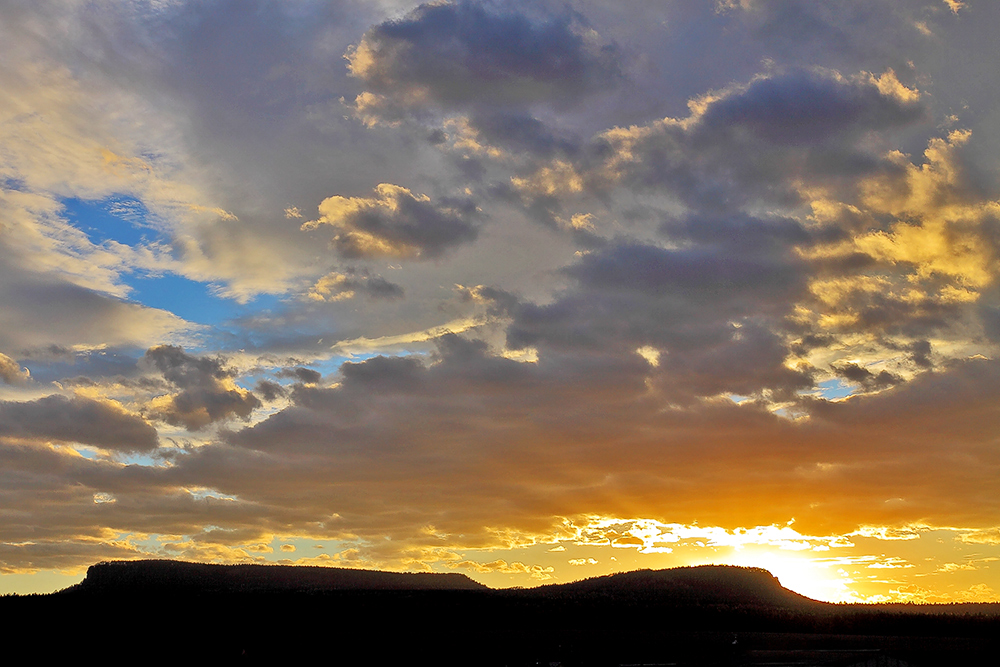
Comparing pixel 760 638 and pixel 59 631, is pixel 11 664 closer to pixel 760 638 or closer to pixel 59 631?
pixel 59 631

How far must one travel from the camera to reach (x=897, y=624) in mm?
198750

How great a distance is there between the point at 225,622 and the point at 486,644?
236ft

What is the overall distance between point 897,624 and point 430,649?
123728 millimetres

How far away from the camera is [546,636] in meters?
162

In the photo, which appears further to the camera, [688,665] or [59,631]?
→ [59,631]

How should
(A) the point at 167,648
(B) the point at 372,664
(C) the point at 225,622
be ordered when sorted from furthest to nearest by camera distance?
(C) the point at 225,622, (A) the point at 167,648, (B) the point at 372,664

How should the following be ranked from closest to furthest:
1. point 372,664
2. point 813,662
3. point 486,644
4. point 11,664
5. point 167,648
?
point 813,662
point 372,664
point 11,664
point 167,648
point 486,644

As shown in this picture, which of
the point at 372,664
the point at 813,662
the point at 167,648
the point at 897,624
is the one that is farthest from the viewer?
the point at 897,624

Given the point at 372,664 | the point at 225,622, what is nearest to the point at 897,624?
the point at 372,664

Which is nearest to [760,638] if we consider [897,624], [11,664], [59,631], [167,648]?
[897,624]

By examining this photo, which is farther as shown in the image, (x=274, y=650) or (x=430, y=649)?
(x=430, y=649)

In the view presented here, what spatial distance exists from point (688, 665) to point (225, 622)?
128 m

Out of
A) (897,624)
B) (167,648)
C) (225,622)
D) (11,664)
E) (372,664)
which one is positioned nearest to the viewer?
(372,664)

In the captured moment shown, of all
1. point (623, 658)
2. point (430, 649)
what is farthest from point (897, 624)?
point (430, 649)
